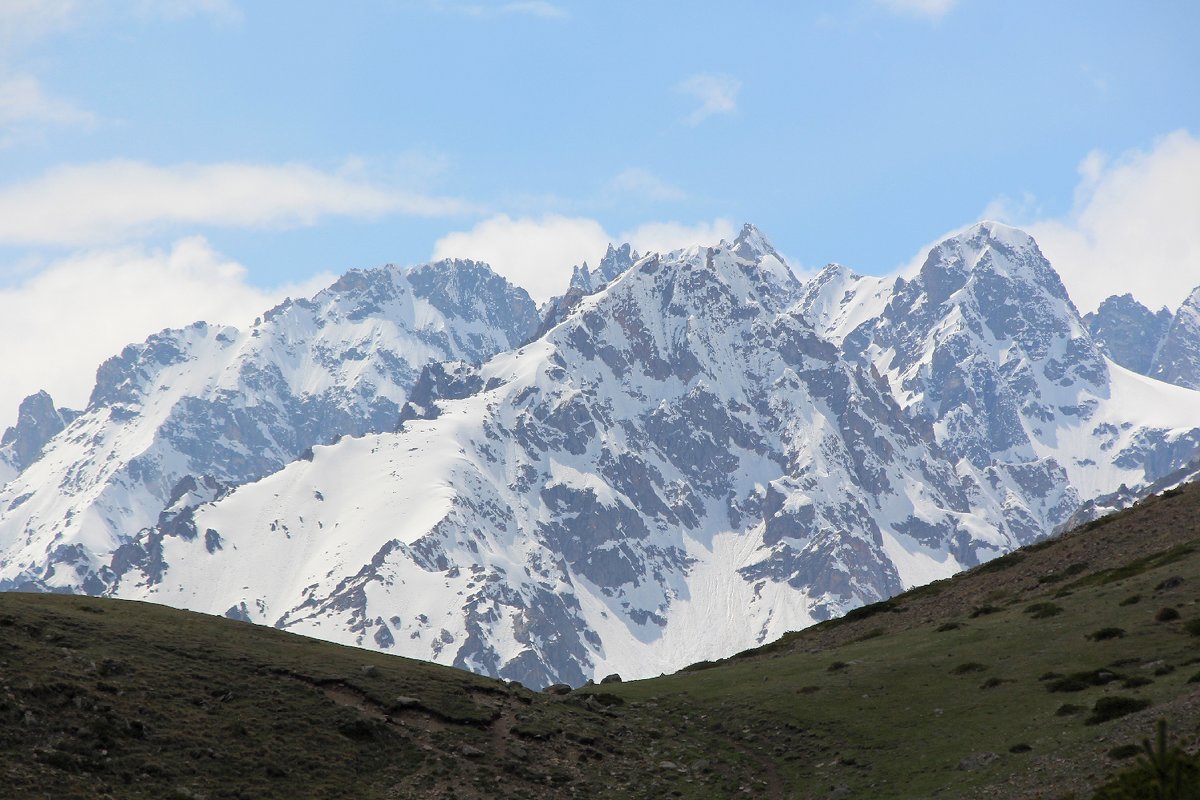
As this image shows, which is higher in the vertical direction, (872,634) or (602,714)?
(872,634)

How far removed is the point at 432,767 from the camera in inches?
2122

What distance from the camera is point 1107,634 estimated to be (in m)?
61.2

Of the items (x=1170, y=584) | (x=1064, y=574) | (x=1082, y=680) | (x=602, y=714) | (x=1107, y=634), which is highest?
(x=1064, y=574)

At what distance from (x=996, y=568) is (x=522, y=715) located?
38.0m

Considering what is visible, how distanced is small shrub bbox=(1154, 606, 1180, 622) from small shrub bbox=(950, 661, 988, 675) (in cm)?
766

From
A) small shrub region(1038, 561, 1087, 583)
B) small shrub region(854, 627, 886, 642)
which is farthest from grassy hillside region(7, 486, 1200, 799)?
small shrub region(1038, 561, 1087, 583)

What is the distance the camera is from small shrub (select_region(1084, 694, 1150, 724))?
167 feet

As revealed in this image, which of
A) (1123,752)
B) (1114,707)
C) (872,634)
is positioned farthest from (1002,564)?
(1123,752)

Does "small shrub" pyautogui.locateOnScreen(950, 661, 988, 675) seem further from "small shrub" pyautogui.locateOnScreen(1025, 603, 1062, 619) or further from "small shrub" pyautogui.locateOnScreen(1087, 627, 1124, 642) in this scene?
"small shrub" pyautogui.locateOnScreen(1025, 603, 1062, 619)

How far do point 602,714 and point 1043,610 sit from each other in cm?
2231

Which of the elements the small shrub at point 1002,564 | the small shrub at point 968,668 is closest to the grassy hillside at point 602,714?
the small shrub at point 968,668

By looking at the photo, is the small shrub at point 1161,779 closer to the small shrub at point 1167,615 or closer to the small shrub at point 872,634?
the small shrub at point 1167,615

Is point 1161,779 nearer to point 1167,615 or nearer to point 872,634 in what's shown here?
point 1167,615

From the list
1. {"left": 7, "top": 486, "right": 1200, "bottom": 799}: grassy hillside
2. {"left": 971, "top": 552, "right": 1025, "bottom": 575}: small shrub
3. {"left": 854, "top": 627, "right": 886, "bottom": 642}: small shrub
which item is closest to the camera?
{"left": 7, "top": 486, "right": 1200, "bottom": 799}: grassy hillside
